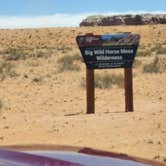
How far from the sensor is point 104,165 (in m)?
2.83

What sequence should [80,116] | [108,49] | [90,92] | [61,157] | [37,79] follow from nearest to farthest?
1. [61,157]
2. [80,116]
3. [90,92]
4. [108,49]
5. [37,79]

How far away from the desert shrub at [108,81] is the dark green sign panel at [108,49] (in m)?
5.49

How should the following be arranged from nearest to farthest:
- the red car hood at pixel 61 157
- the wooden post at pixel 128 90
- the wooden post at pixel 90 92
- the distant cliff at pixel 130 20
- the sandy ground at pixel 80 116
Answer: the red car hood at pixel 61 157 < the sandy ground at pixel 80 116 < the wooden post at pixel 90 92 < the wooden post at pixel 128 90 < the distant cliff at pixel 130 20

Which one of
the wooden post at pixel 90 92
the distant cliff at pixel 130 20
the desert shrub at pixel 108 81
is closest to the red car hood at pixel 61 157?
the wooden post at pixel 90 92

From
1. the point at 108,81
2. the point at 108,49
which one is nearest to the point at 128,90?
the point at 108,49

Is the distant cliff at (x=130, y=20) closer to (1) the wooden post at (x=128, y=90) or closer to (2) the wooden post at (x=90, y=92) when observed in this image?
(1) the wooden post at (x=128, y=90)

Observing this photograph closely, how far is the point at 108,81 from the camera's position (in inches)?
899

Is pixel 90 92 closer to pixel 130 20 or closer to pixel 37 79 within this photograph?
pixel 37 79

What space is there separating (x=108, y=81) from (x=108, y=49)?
22.6 ft

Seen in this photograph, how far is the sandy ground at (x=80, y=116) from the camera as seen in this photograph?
39.2ft

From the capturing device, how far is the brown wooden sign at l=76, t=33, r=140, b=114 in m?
15.8

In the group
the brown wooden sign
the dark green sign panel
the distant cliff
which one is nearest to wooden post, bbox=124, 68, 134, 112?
the brown wooden sign

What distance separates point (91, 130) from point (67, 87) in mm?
9842

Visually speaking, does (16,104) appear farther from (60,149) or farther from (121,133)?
(60,149)
